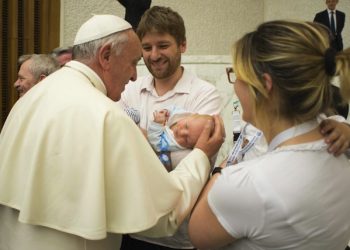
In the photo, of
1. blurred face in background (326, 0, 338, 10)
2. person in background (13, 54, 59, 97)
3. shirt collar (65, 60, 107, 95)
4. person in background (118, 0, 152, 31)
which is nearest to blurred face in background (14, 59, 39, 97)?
person in background (13, 54, 59, 97)

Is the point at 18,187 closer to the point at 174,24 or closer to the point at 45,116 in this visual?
the point at 45,116

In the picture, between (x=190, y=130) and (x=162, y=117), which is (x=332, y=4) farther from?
(x=190, y=130)

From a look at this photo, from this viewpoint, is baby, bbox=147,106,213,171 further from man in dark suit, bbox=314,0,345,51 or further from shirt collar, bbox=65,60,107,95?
man in dark suit, bbox=314,0,345,51

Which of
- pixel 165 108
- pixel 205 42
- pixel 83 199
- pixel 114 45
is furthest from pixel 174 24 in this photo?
pixel 205 42

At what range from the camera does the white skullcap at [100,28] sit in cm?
174

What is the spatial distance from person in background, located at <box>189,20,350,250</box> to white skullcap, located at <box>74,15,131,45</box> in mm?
682

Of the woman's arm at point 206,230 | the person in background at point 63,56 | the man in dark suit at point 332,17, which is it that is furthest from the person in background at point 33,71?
the man in dark suit at point 332,17

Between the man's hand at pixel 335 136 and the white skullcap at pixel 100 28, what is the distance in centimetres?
96

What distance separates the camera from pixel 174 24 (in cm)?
231

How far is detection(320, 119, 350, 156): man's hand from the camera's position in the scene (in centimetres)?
125

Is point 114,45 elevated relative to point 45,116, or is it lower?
elevated

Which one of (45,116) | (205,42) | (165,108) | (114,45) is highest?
(114,45)

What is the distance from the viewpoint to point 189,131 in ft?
6.46

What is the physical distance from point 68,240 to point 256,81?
0.90 meters
